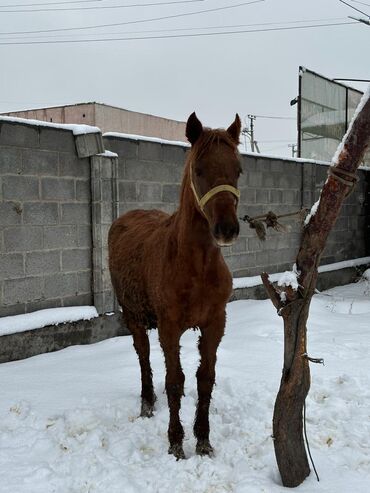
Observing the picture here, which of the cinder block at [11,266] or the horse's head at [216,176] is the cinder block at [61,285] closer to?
the cinder block at [11,266]

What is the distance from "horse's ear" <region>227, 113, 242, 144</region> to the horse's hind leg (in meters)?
1.82

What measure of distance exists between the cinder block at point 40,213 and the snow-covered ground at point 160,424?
151 cm

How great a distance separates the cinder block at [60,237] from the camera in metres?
5.47

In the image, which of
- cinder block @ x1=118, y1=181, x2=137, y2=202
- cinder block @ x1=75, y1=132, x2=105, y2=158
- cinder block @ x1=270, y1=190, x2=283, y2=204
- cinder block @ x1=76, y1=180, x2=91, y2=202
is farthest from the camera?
cinder block @ x1=270, y1=190, x2=283, y2=204

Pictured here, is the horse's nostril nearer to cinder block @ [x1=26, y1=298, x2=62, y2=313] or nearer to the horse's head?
the horse's head

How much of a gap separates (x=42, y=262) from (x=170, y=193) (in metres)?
2.34

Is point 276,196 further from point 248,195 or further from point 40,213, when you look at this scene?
point 40,213

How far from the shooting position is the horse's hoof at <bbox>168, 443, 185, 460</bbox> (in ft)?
10.0

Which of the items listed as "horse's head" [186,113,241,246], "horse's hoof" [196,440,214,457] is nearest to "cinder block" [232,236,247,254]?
"horse's hoof" [196,440,214,457]

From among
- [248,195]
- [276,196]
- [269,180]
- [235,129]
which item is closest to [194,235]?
[235,129]

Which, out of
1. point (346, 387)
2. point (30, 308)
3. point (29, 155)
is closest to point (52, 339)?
point (30, 308)

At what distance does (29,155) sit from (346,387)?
3.98 meters

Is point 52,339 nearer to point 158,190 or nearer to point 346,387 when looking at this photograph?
point 158,190

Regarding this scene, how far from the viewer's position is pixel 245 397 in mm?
3822
